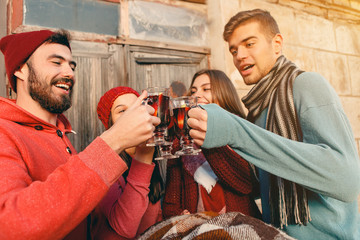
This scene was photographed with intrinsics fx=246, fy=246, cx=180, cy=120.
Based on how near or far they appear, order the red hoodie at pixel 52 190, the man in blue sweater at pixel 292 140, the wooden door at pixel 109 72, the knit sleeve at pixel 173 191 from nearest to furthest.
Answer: the red hoodie at pixel 52 190 → the man in blue sweater at pixel 292 140 → the knit sleeve at pixel 173 191 → the wooden door at pixel 109 72

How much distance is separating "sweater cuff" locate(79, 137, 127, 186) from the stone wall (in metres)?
3.20

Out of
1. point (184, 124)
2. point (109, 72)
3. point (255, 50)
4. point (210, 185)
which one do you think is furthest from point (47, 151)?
point (109, 72)

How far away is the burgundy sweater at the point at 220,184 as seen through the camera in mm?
1684

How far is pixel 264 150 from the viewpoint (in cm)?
114

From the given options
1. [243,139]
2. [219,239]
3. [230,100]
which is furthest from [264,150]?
[230,100]

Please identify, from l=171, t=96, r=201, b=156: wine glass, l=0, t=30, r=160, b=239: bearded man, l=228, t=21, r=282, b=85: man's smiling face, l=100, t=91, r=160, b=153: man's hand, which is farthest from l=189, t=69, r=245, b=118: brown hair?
l=100, t=91, r=160, b=153: man's hand

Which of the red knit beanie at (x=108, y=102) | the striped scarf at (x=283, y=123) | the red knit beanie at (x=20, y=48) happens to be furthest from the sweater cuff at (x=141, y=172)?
the red knit beanie at (x=20, y=48)

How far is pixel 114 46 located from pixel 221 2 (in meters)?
1.86

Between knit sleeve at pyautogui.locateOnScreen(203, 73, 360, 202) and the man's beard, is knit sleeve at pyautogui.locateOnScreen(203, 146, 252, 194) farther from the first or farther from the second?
the man's beard

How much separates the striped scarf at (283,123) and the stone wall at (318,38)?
7.56 ft

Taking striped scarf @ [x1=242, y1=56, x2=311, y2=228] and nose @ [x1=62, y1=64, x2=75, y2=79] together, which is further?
nose @ [x1=62, y1=64, x2=75, y2=79]

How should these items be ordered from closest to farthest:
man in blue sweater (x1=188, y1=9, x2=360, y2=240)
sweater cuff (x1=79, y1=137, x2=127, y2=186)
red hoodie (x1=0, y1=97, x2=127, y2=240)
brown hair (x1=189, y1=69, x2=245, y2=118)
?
red hoodie (x1=0, y1=97, x2=127, y2=240) → sweater cuff (x1=79, y1=137, x2=127, y2=186) → man in blue sweater (x1=188, y1=9, x2=360, y2=240) → brown hair (x1=189, y1=69, x2=245, y2=118)

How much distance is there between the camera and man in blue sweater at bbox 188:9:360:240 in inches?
44.7

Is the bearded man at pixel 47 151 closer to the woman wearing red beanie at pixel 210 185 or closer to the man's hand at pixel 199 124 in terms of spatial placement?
the man's hand at pixel 199 124
